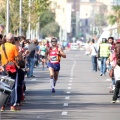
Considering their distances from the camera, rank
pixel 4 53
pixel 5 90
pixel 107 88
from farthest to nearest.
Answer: pixel 107 88, pixel 4 53, pixel 5 90

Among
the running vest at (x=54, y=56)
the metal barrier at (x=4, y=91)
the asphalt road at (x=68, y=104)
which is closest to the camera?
the metal barrier at (x=4, y=91)

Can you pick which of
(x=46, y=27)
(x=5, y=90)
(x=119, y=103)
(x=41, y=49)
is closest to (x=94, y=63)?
(x=41, y=49)

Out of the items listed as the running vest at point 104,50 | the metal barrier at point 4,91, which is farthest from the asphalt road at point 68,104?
the running vest at point 104,50

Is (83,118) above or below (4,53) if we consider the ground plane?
below

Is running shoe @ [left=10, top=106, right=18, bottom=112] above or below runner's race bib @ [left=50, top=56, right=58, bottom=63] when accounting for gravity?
below

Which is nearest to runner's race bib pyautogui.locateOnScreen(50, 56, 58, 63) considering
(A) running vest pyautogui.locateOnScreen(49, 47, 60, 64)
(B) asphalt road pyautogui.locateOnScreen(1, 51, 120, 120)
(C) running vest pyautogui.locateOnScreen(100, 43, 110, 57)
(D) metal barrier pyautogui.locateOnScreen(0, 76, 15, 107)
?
(A) running vest pyautogui.locateOnScreen(49, 47, 60, 64)

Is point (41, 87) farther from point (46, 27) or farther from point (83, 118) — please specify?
point (46, 27)

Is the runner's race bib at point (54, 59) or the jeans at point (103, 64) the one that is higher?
the runner's race bib at point (54, 59)

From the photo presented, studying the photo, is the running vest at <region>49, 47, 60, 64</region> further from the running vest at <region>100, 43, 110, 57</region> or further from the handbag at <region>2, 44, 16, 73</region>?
the running vest at <region>100, 43, 110, 57</region>

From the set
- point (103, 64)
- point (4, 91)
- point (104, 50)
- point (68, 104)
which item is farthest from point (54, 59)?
point (103, 64)

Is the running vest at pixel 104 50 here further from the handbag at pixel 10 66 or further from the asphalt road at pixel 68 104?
the handbag at pixel 10 66

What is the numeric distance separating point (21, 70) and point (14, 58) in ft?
2.41

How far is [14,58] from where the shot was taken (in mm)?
20016

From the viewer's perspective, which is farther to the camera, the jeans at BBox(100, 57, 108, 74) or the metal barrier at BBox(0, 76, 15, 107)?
the jeans at BBox(100, 57, 108, 74)
